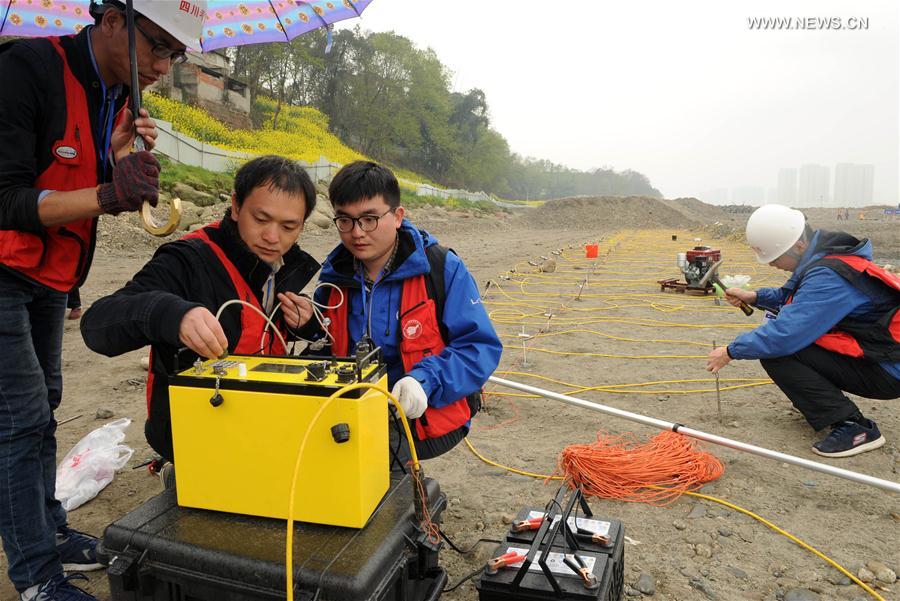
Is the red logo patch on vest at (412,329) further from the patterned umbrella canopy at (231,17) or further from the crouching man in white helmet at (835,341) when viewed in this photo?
the crouching man in white helmet at (835,341)

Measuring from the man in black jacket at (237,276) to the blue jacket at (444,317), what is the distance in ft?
0.81

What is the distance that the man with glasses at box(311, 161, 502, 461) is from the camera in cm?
222

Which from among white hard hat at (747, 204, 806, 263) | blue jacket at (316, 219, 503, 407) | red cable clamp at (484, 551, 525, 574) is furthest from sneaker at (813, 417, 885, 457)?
red cable clamp at (484, 551, 525, 574)

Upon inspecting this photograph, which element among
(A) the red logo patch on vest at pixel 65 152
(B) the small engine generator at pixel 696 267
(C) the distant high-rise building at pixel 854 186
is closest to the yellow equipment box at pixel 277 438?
(A) the red logo patch on vest at pixel 65 152

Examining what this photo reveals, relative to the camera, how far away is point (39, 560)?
6.11 feet

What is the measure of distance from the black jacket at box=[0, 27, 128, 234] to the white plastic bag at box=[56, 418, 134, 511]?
158 cm

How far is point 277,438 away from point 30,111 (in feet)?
3.92

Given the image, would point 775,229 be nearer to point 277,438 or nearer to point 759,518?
point 759,518

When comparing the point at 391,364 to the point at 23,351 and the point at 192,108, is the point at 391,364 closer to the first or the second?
the point at 23,351

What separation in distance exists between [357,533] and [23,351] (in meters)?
1.18

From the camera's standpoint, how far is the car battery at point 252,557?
1.33m

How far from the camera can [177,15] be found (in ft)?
5.97

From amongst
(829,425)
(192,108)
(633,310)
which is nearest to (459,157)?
(192,108)

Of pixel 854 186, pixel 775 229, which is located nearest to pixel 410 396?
pixel 775 229
